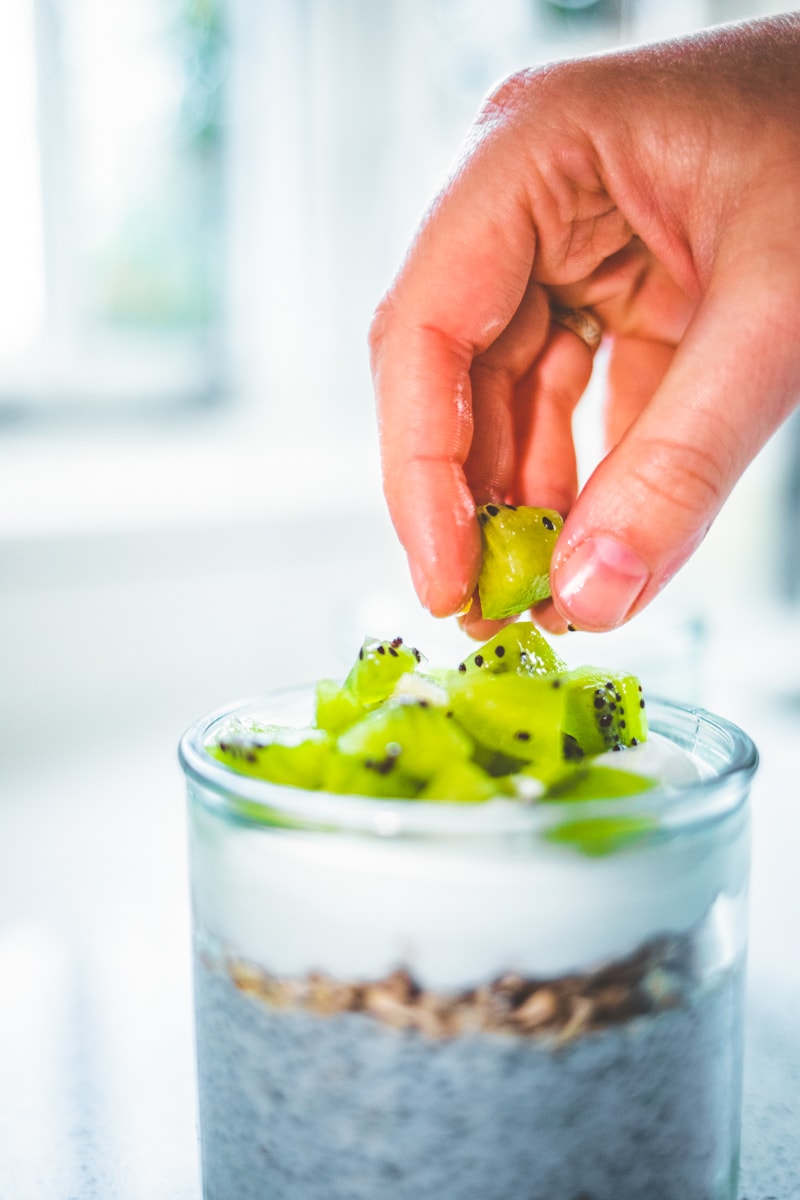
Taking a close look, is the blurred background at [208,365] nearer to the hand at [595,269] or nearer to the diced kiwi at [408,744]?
the hand at [595,269]

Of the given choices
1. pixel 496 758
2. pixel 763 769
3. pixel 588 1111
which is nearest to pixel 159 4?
pixel 763 769

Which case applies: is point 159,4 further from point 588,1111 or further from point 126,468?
point 588,1111

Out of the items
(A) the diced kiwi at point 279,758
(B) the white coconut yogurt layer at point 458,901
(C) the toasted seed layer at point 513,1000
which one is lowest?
(C) the toasted seed layer at point 513,1000

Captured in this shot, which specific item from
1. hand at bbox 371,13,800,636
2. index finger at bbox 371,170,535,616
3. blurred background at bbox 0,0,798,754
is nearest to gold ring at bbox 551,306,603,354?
hand at bbox 371,13,800,636

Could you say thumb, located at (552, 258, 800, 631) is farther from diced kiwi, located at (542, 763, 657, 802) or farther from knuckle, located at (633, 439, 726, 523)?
diced kiwi, located at (542, 763, 657, 802)

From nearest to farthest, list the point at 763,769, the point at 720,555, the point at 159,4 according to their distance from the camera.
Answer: the point at 763,769 < the point at 159,4 < the point at 720,555

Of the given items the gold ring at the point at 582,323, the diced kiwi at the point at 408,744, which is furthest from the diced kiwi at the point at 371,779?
the gold ring at the point at 582,323
